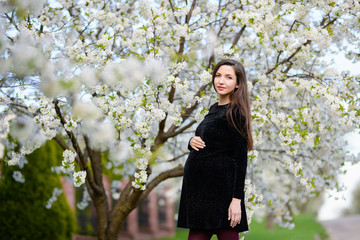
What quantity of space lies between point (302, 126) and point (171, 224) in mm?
11431

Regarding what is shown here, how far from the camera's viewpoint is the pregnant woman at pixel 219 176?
2.97 meters

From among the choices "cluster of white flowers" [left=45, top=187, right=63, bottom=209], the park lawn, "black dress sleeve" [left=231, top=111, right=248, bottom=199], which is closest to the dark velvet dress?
"black dress sleeve" [left=231, top=111, right=248, bottom=199]

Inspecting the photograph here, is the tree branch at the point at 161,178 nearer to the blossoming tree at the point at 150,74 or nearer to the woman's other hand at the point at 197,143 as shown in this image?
the blossoming tree at the point at 150,74

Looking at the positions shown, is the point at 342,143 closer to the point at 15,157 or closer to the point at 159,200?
the point at 15,157

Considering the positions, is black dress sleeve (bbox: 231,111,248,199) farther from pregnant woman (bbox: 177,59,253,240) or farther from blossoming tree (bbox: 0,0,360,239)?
blossoming tree (bbox: 0,0,360,239)

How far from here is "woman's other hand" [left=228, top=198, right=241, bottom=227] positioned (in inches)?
115

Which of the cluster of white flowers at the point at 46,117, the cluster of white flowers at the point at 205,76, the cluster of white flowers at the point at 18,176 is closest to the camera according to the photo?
the cluster of white flowers at the point at 46,117

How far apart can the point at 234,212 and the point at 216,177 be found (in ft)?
0.86

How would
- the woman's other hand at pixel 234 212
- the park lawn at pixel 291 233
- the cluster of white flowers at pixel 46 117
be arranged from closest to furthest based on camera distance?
the woman's other hand at pixel 234 212, the cluster of white flowers at pixel 46 117, the park lawn at pixel 291 233

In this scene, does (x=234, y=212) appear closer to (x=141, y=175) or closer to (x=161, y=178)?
(x=141, y=175)

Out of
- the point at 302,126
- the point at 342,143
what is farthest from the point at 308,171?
the point at 302,126

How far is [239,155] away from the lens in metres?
2.97

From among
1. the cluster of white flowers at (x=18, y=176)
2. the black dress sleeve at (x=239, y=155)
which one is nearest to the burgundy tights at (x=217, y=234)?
the black dress sleeve at (x=239, y=155)

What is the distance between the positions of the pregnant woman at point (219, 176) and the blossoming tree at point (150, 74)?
846 millimetres
